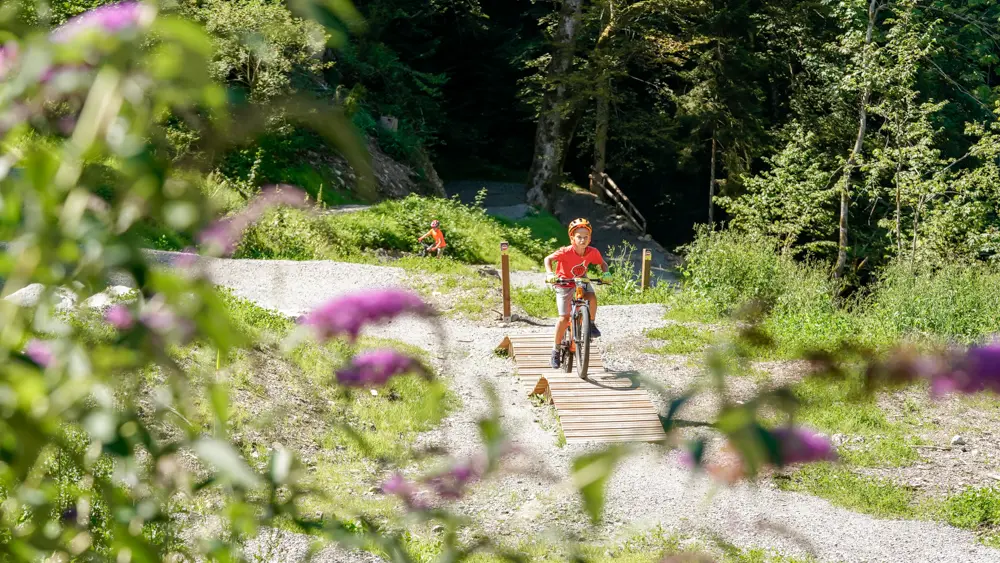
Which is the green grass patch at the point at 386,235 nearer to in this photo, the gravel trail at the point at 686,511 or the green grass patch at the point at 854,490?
the gravel trail at the point at 686,511

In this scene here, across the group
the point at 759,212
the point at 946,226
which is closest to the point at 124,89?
the point at 946,226

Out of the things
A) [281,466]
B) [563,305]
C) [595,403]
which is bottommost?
[595,403]

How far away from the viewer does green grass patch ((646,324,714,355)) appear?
1148 cm

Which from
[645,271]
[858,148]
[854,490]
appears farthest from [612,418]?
[858,148]

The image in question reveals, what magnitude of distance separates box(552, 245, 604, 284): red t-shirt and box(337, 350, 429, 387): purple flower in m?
6.83

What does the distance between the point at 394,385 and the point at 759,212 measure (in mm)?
14276

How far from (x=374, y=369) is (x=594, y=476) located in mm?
765

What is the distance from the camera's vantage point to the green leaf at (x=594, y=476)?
0.76m

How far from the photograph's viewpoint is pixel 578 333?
355 inches

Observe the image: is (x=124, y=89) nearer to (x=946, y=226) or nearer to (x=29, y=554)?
(x=29, y=554)

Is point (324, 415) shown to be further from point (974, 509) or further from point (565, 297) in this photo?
point (974, 509)

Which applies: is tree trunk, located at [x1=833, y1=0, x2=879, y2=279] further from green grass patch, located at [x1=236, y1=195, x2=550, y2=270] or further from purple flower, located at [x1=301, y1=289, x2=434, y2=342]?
purple flower, located at [x1=301, y1=289, x2=434, y2=342]

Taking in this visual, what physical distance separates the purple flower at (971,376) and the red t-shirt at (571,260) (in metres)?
7.38

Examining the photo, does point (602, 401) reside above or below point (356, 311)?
below
